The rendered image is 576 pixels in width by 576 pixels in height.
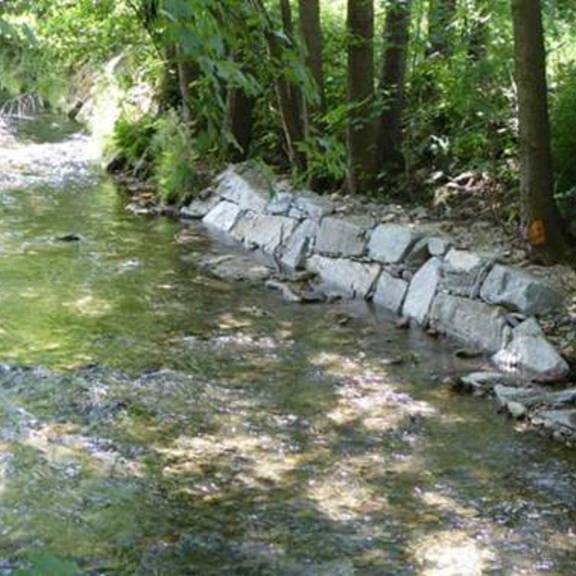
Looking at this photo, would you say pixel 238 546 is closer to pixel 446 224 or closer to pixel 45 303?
pixel 45 303

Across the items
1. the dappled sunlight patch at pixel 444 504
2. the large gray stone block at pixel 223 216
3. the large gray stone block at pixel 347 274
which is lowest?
the dappled sunlight patch at pixel 444 504

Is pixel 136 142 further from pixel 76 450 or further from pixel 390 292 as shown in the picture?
pixel 76 450

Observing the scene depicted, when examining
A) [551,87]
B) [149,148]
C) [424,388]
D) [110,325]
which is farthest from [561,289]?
[149,148]

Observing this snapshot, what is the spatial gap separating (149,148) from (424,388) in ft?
34.1

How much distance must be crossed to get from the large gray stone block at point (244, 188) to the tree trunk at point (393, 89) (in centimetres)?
169

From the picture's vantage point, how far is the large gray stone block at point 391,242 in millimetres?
9594

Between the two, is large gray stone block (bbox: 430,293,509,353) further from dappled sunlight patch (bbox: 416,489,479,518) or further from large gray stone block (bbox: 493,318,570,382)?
dappled sunlight patch (bbox: 416,489,479,518)

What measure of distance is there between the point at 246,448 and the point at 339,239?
483cm

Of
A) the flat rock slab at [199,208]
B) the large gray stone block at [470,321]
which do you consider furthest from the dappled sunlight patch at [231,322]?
the flat rock slab at [199,208]

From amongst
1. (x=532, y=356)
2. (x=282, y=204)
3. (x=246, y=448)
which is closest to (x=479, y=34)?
(x=282, y=204)

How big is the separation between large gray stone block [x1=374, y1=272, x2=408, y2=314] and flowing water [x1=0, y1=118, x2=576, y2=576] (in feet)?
0.88

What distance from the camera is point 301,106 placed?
1252cm

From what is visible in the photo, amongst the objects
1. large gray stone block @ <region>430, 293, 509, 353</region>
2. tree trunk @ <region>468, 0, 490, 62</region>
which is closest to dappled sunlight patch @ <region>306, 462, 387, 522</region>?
large gray stone block @ <region>430, 293, 509, 353</region>

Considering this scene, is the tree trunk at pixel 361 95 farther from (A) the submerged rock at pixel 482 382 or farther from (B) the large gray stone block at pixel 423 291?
(A) the submerged rock at pixel 482 382
